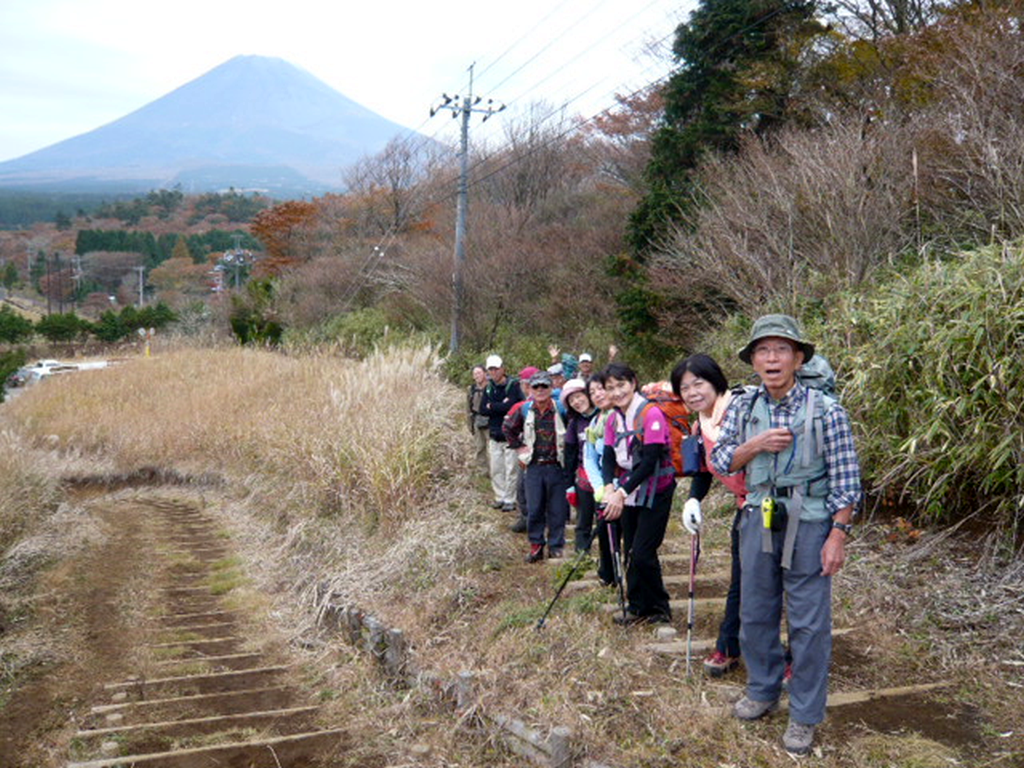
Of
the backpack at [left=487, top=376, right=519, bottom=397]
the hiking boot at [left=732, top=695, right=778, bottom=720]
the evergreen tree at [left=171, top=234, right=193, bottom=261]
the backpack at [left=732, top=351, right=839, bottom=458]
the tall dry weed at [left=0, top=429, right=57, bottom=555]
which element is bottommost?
the tall dry weed at [left=0, top=429, right=57, bottom=555]

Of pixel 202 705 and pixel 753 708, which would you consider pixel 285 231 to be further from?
pixel 753 708

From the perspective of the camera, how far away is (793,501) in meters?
2.98

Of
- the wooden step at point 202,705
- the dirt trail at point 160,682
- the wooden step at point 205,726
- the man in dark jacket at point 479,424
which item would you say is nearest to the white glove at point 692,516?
the dirt trail at point 160,682

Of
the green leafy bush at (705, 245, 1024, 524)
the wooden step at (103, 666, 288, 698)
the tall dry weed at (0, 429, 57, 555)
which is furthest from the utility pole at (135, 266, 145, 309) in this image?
the green leafy bush at (705, 245, 1024, 524)

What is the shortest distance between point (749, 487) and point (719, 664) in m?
1.09

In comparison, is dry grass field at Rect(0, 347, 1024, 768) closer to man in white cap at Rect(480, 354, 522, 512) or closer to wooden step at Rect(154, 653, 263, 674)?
man in white cap at Rect(480, 354, 522, 512)

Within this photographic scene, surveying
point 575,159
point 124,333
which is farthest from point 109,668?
point 124,333

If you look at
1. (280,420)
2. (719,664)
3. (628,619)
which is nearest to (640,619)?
(628,619)

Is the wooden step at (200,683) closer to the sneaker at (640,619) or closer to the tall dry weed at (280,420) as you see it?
the tall dry weed at (280,420)

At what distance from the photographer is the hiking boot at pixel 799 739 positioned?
302cm

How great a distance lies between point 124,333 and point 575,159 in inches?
1040

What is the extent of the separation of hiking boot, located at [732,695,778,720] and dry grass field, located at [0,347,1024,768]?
0.04m

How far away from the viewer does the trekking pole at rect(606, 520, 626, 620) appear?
4.52 m

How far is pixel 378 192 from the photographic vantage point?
3152cm
